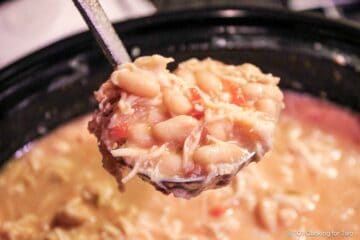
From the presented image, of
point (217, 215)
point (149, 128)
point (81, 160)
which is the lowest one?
point (217, 215)

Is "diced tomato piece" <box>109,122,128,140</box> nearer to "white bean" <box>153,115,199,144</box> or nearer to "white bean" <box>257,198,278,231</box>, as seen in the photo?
"white bean" <box>153,115,199,144</box>

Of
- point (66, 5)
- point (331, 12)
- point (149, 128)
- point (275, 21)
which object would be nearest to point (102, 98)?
point (149, 128)

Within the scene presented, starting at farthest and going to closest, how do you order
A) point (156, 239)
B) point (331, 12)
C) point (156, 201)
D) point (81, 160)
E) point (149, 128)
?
point (331, 12) → point (81, 160) → point (156, 201) → point (156, 239) → point (149, 128)

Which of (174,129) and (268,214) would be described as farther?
(268,214)

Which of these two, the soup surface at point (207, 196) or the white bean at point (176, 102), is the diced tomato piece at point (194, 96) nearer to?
the white bean at point (176, 102)

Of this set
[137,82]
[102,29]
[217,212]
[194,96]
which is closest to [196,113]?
[194,96]

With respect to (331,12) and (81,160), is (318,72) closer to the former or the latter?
(331,12)

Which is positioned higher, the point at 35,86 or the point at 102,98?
the point at 102,98

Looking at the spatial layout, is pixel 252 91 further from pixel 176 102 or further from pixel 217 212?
pixel 217 212
